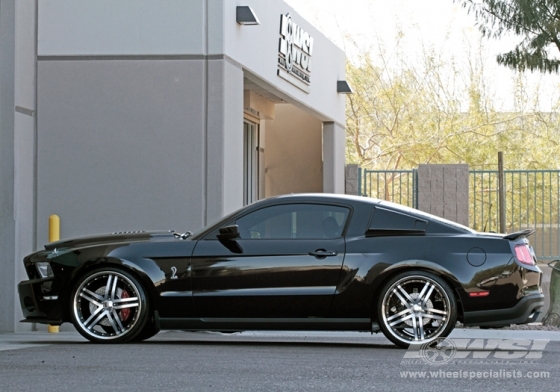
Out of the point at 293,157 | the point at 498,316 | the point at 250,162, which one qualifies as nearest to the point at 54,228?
the point at 498,316

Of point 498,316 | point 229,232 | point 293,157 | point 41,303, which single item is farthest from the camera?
point 293,157

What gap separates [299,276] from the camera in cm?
951

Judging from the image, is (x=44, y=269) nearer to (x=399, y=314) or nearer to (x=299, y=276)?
(x=299, y=276)

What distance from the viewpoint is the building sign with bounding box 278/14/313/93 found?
56.8ft

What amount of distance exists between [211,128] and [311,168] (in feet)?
31.5

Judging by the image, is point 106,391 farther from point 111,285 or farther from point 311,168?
point 311,168

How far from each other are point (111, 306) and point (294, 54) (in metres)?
9.30

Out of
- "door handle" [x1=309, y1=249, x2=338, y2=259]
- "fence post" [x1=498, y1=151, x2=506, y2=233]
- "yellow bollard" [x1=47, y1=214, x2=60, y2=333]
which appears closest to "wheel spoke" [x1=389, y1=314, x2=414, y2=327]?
"door handle" [x1=309, y1=249, x2=338, y2=259]

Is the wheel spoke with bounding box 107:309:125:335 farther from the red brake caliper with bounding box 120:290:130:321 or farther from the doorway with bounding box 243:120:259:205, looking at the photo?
the doorway with bounding box 243:120:259:205

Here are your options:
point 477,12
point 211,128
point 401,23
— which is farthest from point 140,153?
point 401,23

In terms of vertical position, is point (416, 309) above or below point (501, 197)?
below

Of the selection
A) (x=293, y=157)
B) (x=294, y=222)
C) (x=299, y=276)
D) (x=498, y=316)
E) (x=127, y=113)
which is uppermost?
(x=127, y=113)

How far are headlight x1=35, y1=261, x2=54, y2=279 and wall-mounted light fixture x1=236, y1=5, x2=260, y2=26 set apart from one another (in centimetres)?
554

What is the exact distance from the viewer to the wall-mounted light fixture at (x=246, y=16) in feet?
46.9
